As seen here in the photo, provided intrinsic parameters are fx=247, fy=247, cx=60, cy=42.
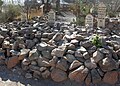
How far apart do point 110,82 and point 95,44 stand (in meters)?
0.88

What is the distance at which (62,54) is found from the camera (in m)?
4.98

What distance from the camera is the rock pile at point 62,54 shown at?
4.69 meters

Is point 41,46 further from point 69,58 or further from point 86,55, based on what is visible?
point 86,55

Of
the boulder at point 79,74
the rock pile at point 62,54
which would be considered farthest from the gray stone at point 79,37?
the boulder at point 79,74

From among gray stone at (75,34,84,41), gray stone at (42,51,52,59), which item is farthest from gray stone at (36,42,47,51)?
gray stone at (75,34,84,41)

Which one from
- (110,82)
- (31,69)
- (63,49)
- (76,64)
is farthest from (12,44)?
(110,82)

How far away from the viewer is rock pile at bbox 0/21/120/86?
4691mm

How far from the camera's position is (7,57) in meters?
5.54

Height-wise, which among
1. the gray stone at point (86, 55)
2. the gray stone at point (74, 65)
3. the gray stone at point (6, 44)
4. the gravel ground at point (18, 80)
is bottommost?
the gravel ground at point (18, 80)

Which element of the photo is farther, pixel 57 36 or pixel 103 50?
pixel 57 36

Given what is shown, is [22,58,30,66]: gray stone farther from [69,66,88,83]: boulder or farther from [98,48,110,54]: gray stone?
[98,48,110,54]: gray stone

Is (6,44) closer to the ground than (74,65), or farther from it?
farther from it

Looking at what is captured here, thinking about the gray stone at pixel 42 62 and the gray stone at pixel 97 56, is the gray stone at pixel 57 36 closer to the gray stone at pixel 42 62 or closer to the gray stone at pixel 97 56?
the gray stone at pixel 42 62

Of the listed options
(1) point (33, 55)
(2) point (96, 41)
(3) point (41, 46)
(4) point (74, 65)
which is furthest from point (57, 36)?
(4) point (74, 65)
